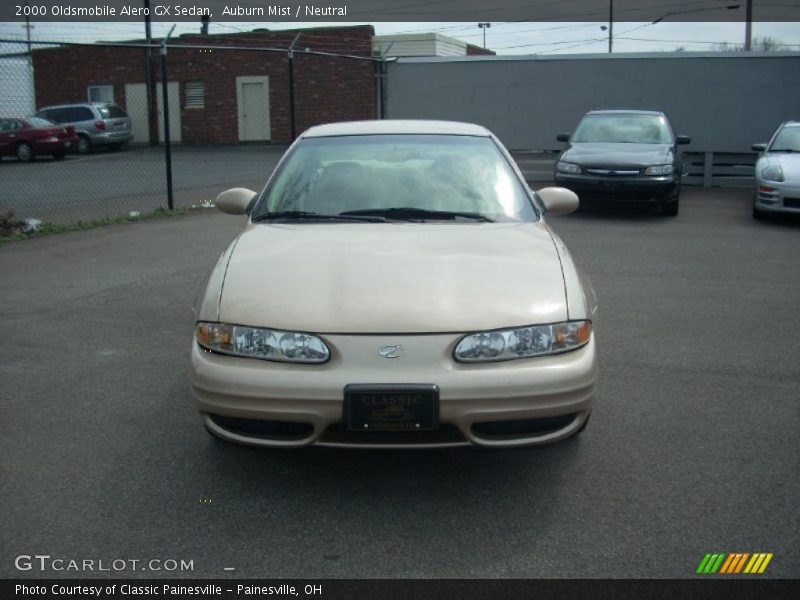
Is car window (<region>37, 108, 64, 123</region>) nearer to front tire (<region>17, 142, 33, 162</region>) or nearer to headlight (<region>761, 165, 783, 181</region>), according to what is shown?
front tire (<region>17, 142, 33, 162</region>)

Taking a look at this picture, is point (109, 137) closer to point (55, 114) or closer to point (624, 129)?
point (55, 114)

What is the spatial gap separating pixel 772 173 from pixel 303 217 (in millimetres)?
9275

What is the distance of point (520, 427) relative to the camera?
3426 mm

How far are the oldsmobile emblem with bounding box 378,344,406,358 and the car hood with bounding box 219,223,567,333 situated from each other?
72mm

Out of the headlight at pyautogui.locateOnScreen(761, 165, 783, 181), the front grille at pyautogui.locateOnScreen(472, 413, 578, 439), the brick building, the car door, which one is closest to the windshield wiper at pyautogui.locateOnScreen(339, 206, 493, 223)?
the front grille at pyautogui.locateOnScreen(472, 413, 578, 439)

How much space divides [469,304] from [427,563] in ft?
3.30

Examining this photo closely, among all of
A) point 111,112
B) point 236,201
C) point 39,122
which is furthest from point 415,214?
point 111,112

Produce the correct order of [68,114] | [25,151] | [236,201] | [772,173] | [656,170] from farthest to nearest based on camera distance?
1. [68,114]
2. [25,151]
3. [656,170]
4. [772,173]
5. [236,201]

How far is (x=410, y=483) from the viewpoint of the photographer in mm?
3756

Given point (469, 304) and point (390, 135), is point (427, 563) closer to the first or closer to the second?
point (469, 304)

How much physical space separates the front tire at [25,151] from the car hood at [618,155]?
57.3ft

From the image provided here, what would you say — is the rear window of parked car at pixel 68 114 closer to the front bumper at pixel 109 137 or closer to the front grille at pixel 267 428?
the front bumper at pixel 109 137

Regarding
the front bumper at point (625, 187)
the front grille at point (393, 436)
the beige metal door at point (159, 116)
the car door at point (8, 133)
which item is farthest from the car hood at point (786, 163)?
the beige metal door at point (159, 116)

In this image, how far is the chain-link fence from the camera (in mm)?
21938
